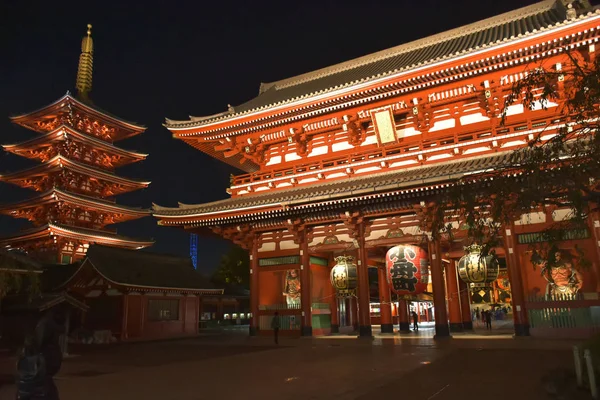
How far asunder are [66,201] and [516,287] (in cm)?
3486

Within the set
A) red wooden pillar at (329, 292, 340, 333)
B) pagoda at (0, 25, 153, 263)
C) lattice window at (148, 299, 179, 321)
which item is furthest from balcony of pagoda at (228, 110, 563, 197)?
pagoda at (0, 25, 153, 263)

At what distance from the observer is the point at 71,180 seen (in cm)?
3941

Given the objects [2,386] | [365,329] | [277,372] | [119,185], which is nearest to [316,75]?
[365,329]

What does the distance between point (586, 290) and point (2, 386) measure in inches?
764

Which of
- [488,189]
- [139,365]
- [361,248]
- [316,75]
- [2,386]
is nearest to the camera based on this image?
[488,189]

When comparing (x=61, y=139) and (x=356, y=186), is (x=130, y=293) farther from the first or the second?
(x=61, y=139)

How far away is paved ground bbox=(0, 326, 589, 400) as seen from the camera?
8320 mm

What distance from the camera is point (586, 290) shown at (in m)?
16.9

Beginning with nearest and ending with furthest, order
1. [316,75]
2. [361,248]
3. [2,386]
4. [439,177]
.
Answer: [2,386]
[439,177]
[361,248]
[316,75]

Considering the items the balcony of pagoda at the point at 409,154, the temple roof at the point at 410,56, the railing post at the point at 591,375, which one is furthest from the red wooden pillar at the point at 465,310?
the railing post at the point at 591,375

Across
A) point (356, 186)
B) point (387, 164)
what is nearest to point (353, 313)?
point (387, 164)

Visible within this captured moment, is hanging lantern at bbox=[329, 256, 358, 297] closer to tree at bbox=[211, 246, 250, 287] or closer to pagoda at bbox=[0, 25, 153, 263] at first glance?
pagoda at bbox=[0, 25, 153, 263]

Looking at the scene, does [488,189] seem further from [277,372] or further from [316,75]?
[316,75]

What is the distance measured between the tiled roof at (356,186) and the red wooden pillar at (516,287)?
9.76 feet
